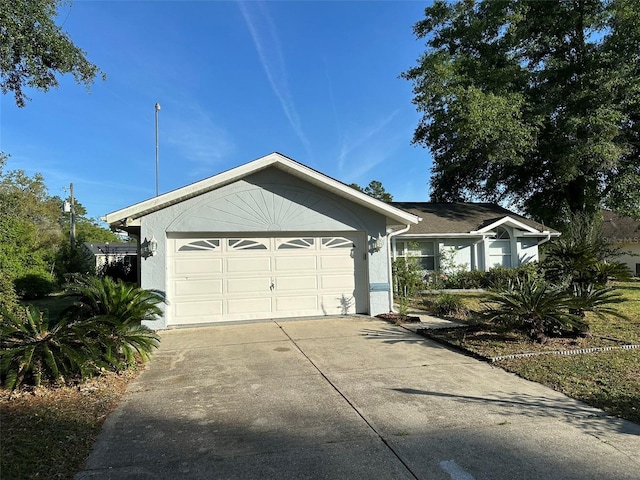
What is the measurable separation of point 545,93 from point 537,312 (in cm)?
1704

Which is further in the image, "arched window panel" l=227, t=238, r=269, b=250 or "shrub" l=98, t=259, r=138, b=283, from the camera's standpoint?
"shrub" l=98, t=259, r=138, b=283

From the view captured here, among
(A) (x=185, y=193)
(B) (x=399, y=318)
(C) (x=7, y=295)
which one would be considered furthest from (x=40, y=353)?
(B) (x=399, y=318)

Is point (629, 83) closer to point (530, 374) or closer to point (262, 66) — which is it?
point (262, 66)

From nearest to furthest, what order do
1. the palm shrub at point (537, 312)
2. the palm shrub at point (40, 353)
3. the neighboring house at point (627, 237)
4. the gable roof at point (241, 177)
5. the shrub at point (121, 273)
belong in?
the palm shrub at point (40, 353) → the palm shrub at point (537, 312) → the gable roof at point (241, 177) → the shrub at point (121, 273) → the neighboring house at point (627, 237)

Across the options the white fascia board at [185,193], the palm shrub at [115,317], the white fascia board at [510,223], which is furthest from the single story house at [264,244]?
the white fascia board at [510,223]

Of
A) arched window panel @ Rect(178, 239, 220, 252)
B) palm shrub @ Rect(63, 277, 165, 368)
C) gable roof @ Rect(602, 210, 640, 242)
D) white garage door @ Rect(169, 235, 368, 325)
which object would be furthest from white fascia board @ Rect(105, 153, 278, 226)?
gable roof @ Rect(602, 210, 640, 242)

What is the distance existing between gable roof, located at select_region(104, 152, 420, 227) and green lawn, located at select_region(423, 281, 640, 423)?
3.74 m

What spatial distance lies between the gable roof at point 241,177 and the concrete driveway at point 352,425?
396 centimetres

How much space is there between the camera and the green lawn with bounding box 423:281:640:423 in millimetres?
4988

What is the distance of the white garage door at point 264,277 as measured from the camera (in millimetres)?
10086

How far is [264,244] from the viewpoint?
10.7 meters

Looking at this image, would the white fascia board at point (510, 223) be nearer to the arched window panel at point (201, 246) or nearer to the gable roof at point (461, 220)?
the gable roof at point (461, 220)

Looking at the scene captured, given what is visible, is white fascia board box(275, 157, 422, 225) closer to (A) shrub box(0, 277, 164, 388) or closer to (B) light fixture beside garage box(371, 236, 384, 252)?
(B) light fixture beside garage box(371, 236, 384, 252)

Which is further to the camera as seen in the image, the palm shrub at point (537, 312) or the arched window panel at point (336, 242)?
the arched window panel at point (336, 242)
